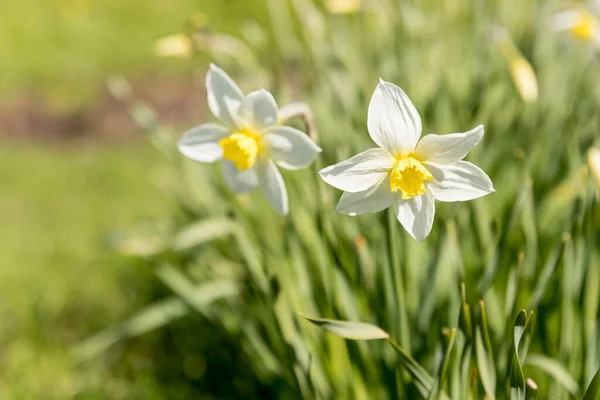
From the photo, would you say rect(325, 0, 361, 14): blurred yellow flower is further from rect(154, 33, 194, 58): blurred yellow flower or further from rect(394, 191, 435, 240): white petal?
rect(394, 191, 435, 240): white petal

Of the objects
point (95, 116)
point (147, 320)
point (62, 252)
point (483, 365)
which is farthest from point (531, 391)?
point (95, 116)

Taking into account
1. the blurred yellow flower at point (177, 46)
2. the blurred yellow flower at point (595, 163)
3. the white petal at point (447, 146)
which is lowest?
the blurred yellow flower at point (595, 163)

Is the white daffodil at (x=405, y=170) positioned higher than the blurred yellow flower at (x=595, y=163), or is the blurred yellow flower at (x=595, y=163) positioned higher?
the white daffodil at (x=405, y=170)

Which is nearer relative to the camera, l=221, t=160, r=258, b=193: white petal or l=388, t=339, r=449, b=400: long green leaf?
l=388, t=339, r=449, b=400: long green leaf

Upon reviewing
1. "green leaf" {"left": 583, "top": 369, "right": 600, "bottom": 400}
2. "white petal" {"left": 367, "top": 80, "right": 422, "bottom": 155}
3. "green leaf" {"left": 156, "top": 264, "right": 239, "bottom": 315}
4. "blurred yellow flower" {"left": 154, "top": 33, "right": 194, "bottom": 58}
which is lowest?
"green leaf" {"left": 156, "top": 264, "right": 239, "bottom": 315}

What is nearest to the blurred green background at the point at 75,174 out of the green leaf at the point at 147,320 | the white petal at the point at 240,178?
the green leaf at the point at 147,320

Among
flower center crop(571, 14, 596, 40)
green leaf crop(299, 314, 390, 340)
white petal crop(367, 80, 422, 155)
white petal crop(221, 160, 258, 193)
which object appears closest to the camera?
white petal crop(367, 80, 422, 155)

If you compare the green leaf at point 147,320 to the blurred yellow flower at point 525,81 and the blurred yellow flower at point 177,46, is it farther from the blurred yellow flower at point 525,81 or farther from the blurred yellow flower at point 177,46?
the blurred yellow flower at point 525,81

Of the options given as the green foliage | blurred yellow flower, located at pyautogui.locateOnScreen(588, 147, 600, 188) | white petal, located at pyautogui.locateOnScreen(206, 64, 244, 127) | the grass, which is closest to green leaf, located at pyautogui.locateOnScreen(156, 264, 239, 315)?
the green foliage
